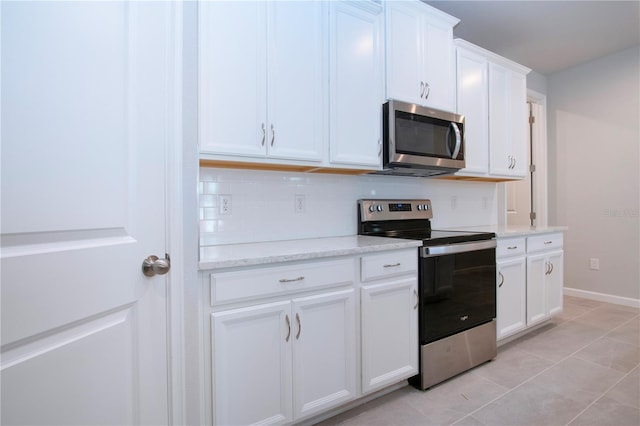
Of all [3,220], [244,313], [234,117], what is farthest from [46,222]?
[234,117]

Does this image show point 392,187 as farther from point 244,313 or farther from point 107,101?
point 107,101

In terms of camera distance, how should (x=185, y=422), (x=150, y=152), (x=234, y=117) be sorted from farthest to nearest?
(x=234, y=117) → (x=185, y=422) → (x=150, y=152)

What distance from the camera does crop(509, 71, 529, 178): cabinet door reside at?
297cm

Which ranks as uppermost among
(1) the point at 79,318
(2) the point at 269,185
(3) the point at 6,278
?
(2) the point at 269,185

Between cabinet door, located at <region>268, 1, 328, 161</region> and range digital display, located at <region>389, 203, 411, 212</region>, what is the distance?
0.82 metres

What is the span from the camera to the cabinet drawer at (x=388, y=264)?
169 centimetres

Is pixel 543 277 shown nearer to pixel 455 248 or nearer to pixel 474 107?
pixel 455 248

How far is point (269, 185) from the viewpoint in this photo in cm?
204

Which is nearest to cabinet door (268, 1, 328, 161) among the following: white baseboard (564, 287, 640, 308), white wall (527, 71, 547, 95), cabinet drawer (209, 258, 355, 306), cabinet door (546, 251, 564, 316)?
cabinet drawer (209, 258, 355, 306)

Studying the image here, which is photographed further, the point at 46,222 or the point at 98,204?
the point at 98,204

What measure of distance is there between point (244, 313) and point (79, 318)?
0.64 metres

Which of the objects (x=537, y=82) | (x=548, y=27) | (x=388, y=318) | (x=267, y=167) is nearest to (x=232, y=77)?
(x=267, y=167)

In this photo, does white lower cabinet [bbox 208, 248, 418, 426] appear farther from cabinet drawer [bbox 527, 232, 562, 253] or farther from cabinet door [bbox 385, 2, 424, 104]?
cabinet drawer [bbox 527, 232, 562, 253]

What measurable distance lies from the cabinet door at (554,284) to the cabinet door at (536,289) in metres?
0.08
